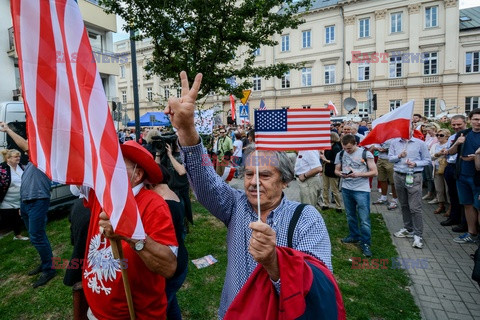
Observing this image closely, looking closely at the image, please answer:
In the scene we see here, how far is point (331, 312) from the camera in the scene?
3.82 feet

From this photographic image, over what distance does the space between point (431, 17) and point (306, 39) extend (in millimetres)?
13054

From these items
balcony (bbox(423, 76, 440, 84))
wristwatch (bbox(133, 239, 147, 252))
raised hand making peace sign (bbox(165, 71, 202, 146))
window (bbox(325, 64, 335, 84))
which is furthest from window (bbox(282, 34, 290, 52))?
wristwatch (bbox(133, 239, 147, 252))

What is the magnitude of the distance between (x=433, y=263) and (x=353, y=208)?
1470mm

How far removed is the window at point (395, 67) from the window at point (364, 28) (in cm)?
400

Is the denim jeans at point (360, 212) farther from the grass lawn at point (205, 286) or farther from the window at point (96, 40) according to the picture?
the window at point (96, 40)

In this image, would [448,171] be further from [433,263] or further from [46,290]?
[46,290]

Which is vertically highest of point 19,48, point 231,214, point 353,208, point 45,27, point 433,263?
point 45,27

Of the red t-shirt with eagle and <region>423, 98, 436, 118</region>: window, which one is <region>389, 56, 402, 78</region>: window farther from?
the red t-shirt with eagle

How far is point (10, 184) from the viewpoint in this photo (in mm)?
5672

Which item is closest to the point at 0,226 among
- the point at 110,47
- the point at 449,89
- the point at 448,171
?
the point at 448,171

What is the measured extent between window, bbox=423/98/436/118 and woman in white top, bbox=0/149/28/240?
35.0 meters

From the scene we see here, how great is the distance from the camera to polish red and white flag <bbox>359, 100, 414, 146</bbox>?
5366mm

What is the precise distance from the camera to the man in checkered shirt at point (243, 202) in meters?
1.61

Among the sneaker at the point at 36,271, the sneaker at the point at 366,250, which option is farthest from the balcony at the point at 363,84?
the sneaker at the point at 36,271
